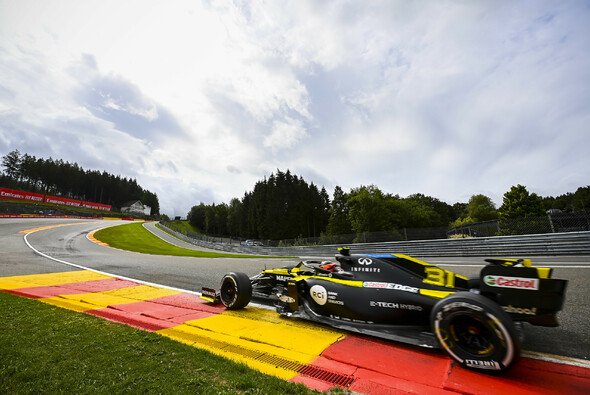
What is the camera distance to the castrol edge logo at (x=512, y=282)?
3247 millimetres

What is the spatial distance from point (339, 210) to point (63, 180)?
104158 mm

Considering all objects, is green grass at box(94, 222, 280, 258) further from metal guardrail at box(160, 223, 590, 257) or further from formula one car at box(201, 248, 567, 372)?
formula one car at box(201, 248, 567, 372)

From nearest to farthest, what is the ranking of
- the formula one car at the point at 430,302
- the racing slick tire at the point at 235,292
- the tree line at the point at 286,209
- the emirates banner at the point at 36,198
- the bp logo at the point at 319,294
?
the formula one car at the point at 430,302 → the bp logo at the point at 319,294 → the racing slick tire at the point at 235,292 → the tree line at the point at 286,209 → the emirates banner at the point at 36,198

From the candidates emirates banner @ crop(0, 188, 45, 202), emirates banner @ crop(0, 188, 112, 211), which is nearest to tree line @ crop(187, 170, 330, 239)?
emirates banner @ crop(0, 188, 112, 211)

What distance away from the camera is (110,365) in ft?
10.3

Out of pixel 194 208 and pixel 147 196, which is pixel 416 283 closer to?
pixel 194 208

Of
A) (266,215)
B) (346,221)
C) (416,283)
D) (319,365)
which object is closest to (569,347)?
(416,283)

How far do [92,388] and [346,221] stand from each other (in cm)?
5386

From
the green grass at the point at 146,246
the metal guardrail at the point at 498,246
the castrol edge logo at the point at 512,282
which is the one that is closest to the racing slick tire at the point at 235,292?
the castrol edge logo at the point at 512,282

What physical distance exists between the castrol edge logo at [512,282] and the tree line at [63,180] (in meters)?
130

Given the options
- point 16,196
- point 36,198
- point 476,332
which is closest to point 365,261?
point 476,332

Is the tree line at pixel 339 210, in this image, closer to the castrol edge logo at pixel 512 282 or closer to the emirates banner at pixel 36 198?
the castrol edge logo at pixel 512 282

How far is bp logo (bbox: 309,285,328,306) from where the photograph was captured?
4773 mm

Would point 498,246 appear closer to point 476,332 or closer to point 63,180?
point 476,332
